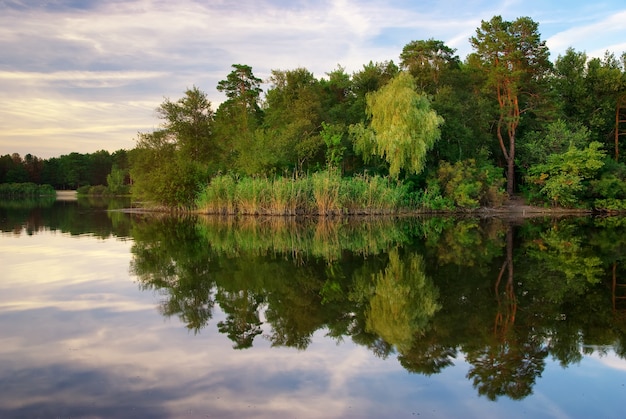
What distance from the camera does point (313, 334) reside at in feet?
22.6

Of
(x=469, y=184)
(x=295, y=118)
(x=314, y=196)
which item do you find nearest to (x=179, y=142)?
(x=295, y=118)

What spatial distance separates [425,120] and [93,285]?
21.4 m

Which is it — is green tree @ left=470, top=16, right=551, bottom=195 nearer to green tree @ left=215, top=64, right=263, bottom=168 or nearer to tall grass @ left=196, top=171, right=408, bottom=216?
tall grass @ left=196, top=171, right=408, bottom=216

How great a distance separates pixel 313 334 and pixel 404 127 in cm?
2215

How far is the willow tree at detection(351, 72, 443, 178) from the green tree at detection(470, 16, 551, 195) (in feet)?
23.2

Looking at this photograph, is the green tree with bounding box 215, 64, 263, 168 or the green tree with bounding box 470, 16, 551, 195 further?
the green tree with bounding box 215, 64, 263, 168

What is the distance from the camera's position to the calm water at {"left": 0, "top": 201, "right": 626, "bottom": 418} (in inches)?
189

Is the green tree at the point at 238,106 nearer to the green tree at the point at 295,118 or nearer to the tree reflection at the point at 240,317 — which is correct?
the green tree at the point at 295,118

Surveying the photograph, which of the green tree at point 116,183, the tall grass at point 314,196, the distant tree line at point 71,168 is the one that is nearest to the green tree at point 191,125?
the tall grass at point 314,196

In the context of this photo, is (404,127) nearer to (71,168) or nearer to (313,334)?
(313,334)

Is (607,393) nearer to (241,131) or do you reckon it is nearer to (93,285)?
(93,285)

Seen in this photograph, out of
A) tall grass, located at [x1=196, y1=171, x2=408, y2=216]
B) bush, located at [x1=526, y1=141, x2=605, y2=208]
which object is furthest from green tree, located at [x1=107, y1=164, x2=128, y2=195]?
bush, located at [x1=526, y1=141, x2=605, y2=208]

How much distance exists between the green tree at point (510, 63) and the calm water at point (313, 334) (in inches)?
823

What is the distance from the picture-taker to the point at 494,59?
3347 centimetres
